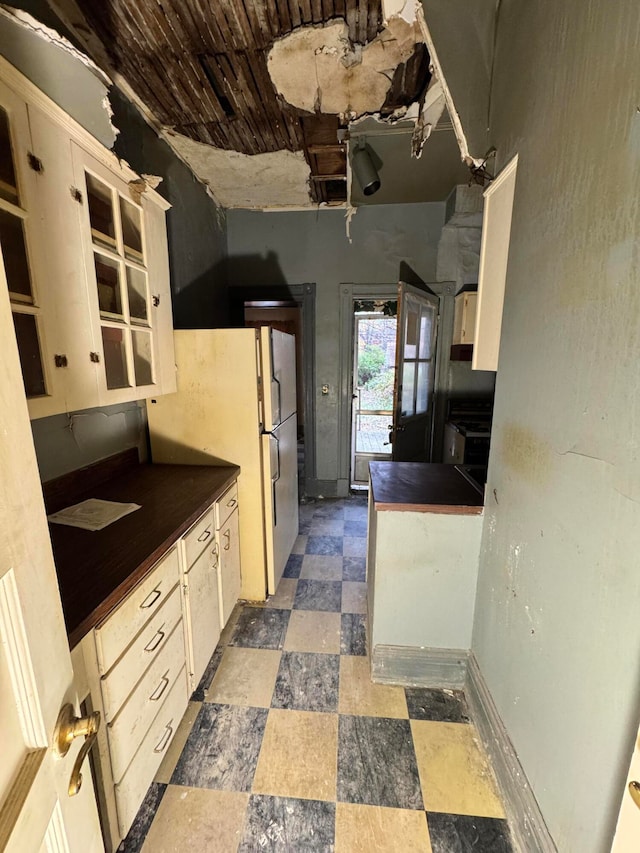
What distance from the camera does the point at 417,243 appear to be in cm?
338

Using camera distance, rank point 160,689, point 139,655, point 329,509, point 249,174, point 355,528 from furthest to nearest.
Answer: point 329,509
point 355,528
point 249,174
point 160,689
point 139,655

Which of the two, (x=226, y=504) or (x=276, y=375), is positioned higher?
(x=276, y=375)

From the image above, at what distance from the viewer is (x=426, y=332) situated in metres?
3.28

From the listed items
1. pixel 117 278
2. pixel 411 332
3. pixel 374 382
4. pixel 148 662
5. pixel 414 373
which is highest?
pixel 117 278

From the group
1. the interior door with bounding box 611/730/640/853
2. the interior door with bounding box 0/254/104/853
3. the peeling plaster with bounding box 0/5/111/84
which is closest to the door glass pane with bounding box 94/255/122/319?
the peeling plaster with bounding box 0/5/111/84

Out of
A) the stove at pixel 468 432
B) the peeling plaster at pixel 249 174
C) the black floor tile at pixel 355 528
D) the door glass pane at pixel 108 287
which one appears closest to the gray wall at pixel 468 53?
the peeling plaster at pixel 249 174

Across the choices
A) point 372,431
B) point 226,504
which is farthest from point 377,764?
point 372,431

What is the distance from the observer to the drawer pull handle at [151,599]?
1.15 metres

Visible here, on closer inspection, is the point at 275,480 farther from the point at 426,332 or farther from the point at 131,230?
the point at 426,332

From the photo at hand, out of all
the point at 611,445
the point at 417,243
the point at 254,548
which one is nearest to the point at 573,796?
the point at 611,445

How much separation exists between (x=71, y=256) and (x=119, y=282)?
0.27 metres

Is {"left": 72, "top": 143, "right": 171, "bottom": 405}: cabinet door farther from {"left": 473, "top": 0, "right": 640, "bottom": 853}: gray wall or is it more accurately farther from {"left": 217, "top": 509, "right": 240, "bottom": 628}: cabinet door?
{"left": 473, "top": 0, "right": 640, "bottom": 853}: gray wall

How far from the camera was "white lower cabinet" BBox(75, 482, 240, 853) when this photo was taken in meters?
0.99

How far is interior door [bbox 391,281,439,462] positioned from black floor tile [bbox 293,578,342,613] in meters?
1.23
